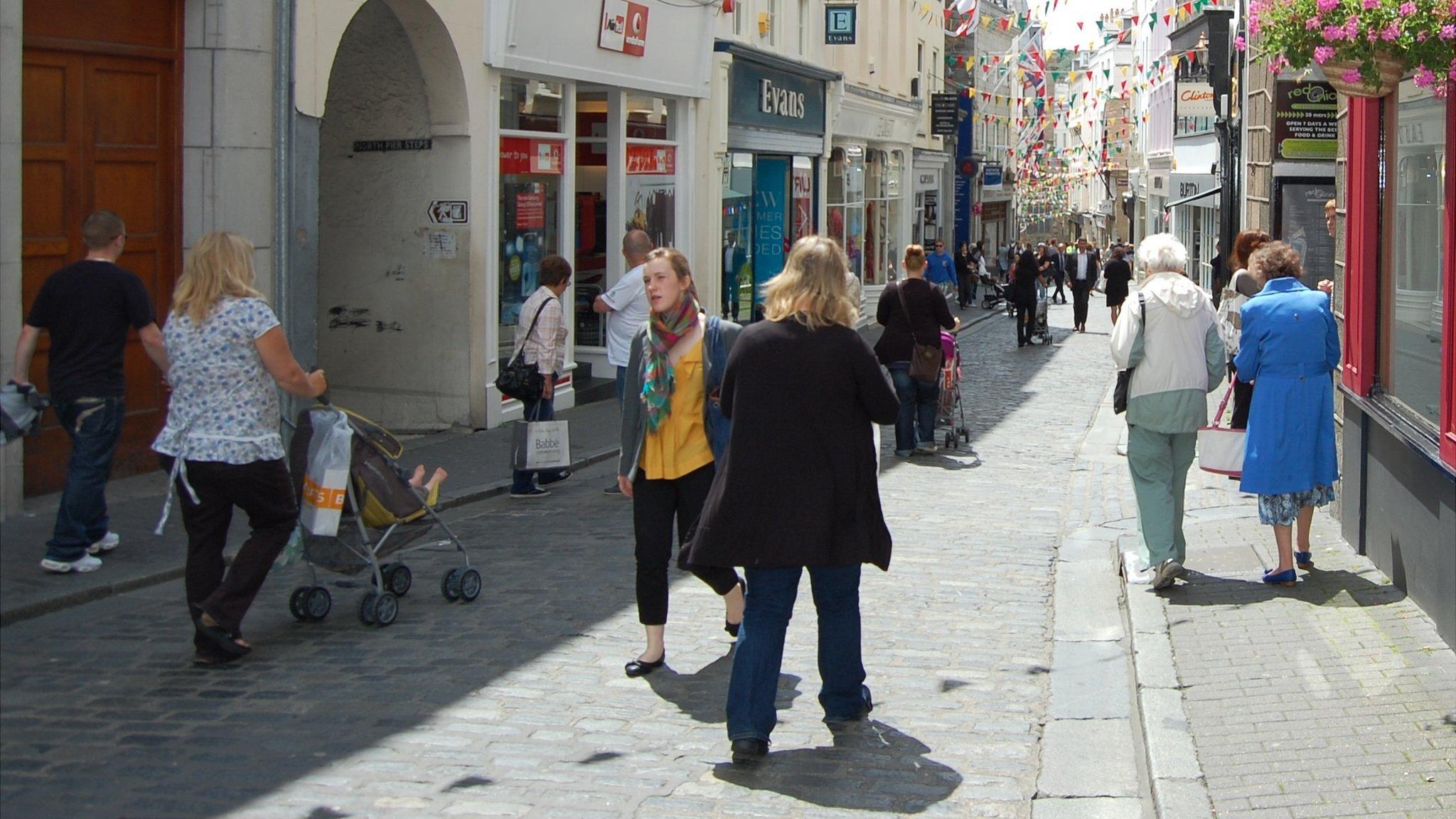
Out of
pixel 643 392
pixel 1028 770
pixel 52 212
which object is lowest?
pixel 1028 770

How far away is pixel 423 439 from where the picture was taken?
48.2 feet

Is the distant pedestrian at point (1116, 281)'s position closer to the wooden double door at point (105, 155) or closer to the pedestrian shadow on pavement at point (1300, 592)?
the wooden double door at point (105, 155)

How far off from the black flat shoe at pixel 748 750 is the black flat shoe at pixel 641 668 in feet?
3.94

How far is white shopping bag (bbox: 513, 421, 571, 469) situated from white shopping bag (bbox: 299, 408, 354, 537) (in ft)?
13.1

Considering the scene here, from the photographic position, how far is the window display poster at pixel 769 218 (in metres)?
26.9

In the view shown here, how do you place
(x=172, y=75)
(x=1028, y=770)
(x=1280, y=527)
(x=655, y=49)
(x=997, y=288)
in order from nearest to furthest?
1. (x=1028, y=770)
2. (x=1280, y=527)
3. (x=172, y=75)
4. (x=655, y=49)
5. (x=997, y=288)

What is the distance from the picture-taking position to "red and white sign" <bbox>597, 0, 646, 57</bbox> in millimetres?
18016

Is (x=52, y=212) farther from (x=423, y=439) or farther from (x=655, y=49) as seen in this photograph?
(x=655, y=49)

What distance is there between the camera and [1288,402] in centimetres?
809

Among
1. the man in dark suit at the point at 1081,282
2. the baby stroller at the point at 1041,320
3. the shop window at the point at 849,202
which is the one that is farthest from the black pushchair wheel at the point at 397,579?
the man in dark suit at the point at 1081,282

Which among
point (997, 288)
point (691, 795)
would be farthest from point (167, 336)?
point (997, 288)

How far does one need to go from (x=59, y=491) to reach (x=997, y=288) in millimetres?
32798

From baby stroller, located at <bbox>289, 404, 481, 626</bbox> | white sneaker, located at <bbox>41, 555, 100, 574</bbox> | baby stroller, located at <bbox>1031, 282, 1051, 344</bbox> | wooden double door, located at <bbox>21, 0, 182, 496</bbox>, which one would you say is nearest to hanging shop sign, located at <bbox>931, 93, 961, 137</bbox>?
baby stroller, located at <bbox>1031, 282, 1051, 344</bbox>

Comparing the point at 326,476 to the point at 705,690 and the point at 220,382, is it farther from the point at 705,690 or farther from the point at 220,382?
the point at 705,690
